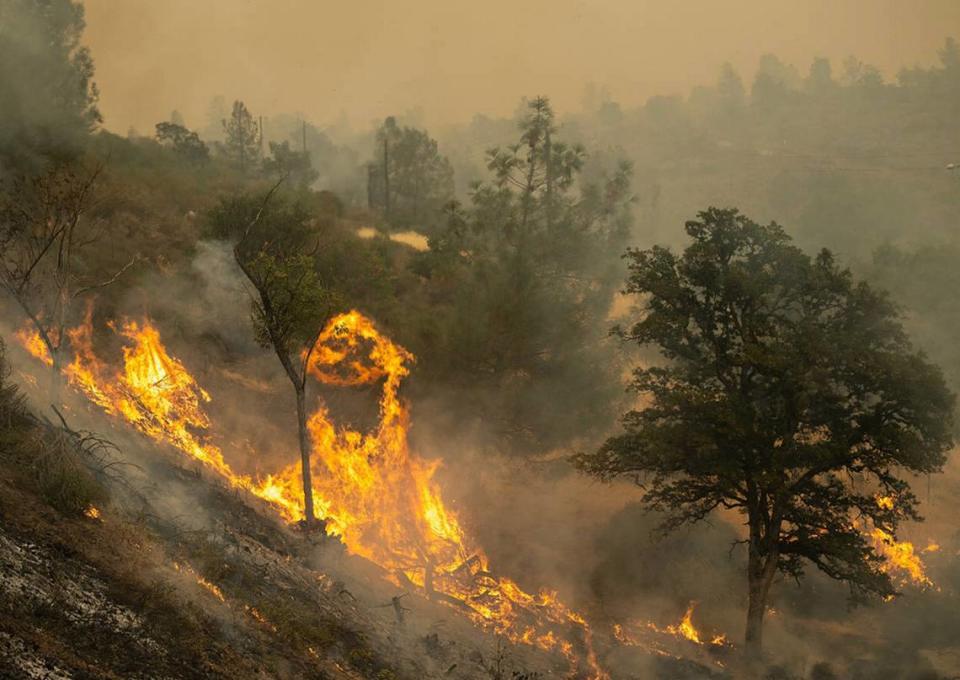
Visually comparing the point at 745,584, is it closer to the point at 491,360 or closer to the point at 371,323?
the point at 491,360

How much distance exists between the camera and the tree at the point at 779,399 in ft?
49.7

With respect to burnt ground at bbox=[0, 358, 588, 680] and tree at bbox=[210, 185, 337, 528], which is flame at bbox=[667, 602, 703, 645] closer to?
burnt ground at bbox=[0, 358, 588, 680]

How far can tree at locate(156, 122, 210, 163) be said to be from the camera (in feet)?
151

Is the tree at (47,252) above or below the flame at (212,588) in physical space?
above

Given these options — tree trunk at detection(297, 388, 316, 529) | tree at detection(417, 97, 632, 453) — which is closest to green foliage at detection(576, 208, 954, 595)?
tree trunk at detection(297, 388, 316, 529)

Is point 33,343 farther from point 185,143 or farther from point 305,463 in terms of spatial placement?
point 185,143

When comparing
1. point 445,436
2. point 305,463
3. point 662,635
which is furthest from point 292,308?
point 662,635

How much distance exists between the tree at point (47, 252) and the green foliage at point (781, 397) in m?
12.4

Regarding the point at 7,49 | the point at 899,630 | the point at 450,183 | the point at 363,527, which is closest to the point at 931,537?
the point at 899,630

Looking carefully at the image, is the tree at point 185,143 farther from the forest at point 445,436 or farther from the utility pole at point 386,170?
the utility pole at point 386,170

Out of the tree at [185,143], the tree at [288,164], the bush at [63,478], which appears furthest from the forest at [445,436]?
the tree at [288,164]

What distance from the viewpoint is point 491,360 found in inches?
1085

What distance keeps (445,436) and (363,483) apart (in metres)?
4.71

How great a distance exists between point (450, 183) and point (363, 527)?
48.3 metres
